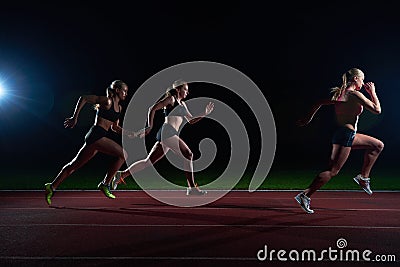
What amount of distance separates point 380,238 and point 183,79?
5.17m

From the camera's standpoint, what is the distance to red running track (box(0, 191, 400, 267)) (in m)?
4.74

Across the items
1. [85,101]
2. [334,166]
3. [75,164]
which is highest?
[85,101]

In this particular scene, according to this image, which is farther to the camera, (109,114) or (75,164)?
(109,114)

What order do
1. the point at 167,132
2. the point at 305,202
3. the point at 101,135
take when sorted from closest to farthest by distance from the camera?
the point at 305,202 → the point at 101,135 → the point at 167,132

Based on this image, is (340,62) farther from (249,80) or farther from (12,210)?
(12,210)

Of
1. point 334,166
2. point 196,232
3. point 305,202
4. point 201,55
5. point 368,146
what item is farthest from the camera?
point 201,55

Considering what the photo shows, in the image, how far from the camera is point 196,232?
19.8 feet

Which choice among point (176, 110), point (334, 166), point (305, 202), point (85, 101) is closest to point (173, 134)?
point (176, 110)

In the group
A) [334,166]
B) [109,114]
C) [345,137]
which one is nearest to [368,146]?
[345,137]

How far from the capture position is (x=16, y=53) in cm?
2759

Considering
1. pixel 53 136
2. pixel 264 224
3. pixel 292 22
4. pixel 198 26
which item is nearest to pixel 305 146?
pixel 292 22

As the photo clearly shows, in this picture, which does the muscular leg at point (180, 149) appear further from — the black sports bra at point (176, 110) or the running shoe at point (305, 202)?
the running shoe at point (305, 202)

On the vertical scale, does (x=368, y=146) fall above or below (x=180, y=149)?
above

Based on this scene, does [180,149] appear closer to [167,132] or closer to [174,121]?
[167,132]
